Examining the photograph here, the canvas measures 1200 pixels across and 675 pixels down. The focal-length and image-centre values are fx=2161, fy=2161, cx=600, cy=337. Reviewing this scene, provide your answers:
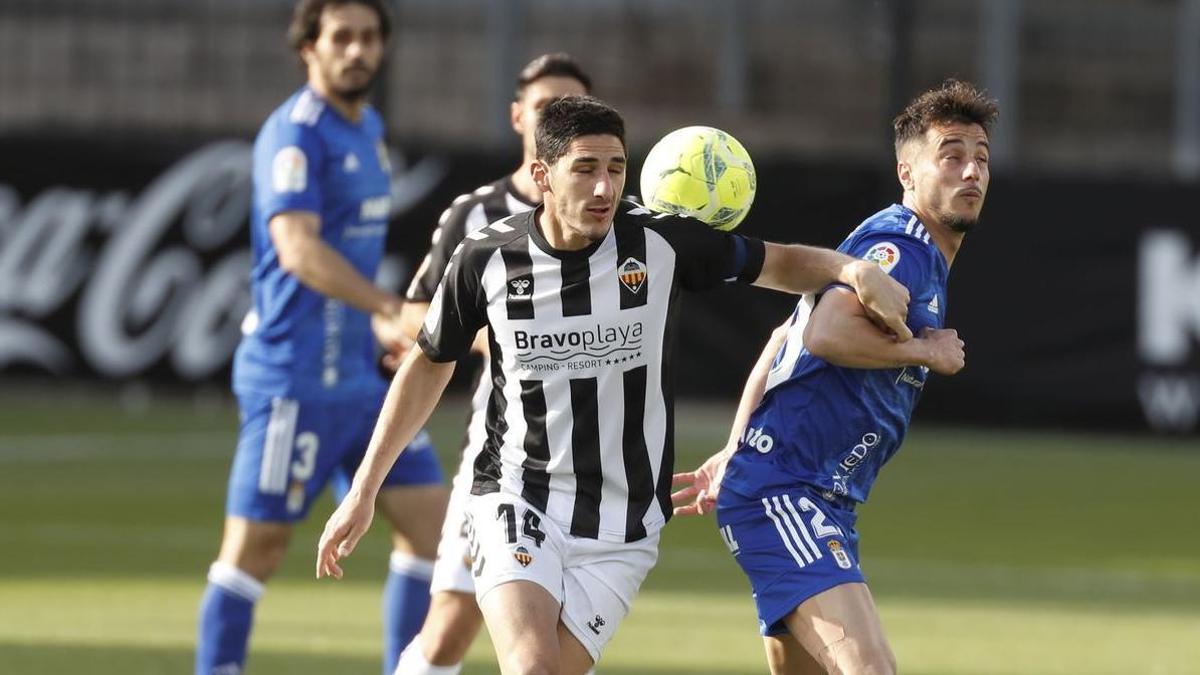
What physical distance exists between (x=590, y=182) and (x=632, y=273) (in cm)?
31

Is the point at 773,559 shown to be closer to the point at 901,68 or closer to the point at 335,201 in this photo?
the point at 335,201

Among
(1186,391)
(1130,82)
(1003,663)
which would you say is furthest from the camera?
(1130,82)

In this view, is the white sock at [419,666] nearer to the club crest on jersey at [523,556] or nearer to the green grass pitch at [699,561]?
the club crest on jersey at [523,556]

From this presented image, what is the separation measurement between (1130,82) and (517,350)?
18787mm

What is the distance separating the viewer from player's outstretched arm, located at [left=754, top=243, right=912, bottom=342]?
563 cm

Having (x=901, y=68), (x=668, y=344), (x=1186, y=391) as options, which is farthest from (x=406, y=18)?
(x=668, y=344)

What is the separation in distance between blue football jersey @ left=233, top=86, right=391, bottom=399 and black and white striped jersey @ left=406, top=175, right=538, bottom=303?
0.71m

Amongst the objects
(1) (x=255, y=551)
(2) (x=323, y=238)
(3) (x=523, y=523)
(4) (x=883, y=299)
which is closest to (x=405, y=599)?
(1) (x=255, y=551)

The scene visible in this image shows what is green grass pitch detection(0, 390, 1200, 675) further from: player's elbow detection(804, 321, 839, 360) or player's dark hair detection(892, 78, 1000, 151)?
player's dark hair detection(892, 78, 1000, 151)

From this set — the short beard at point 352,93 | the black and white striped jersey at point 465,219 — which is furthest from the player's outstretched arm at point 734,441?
the short beard at point 352,93

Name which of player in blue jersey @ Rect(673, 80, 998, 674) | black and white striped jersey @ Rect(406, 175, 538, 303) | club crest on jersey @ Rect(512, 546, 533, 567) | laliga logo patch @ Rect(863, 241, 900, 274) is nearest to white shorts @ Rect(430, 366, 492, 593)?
→ black and white striped jersey @ Rect(406, 175, 538, 303)

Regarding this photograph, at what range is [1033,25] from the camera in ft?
76.0

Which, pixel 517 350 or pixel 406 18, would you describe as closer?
pixel 517 350

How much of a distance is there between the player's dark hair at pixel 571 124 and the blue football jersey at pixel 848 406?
0.77m
